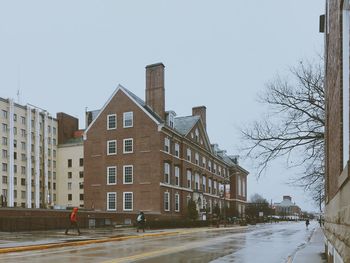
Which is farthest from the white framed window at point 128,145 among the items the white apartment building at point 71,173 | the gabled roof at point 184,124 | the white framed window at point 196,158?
the white apartment building at point 71,173

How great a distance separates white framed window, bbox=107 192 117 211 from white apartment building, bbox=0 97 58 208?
3091 cm

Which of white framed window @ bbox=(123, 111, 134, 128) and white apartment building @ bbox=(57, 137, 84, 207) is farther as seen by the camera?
white apartment building @ bbox=(57, 137, 84, 207)

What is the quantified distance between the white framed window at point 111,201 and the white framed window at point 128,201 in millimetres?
1455

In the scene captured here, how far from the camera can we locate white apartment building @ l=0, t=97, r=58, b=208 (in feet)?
277

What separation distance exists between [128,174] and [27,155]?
131 ft

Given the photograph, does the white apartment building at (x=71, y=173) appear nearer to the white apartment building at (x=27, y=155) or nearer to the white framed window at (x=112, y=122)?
the white apartment building at (x=27, y=155)

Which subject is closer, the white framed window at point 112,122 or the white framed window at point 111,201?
the white framed window at point 111,201

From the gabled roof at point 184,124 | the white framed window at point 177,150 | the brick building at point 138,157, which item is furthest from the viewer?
the gabled roof at point 184,124

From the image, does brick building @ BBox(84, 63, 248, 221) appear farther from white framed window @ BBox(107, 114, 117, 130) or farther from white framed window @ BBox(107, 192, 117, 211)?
white framed window @ BBox(107, 114, 117, 130)

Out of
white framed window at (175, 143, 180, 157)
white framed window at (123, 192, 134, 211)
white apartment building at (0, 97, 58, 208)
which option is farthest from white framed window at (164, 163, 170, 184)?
white apartment building at (0, 97, 58, 208)

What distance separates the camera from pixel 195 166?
69438 mm

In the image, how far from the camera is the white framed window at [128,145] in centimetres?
5828

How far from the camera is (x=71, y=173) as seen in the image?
307 feet

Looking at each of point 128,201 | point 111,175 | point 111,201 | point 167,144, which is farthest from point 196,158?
point 111,201
